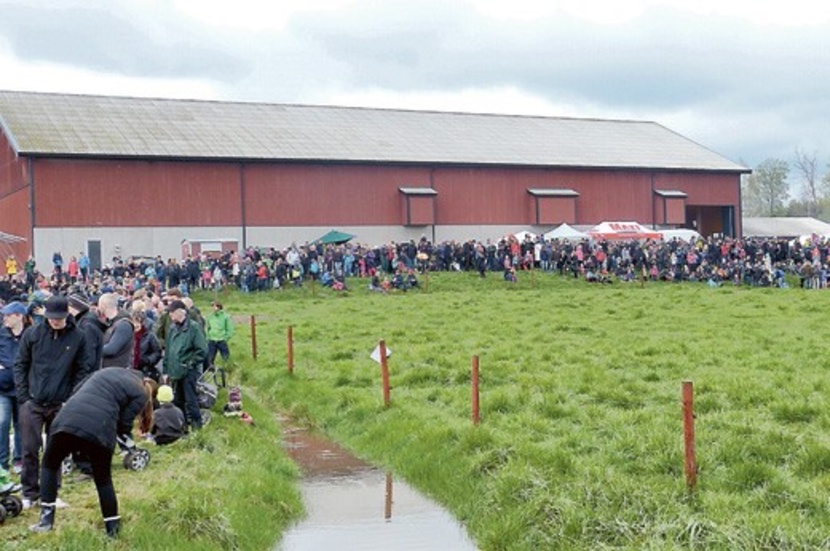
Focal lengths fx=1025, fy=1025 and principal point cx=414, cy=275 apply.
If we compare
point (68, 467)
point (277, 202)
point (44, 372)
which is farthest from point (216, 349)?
point (277, 202)

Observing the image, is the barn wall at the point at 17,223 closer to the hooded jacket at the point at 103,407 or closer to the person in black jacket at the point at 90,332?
the person in black jacket at the point at 90,332

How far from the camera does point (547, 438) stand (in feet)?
38.4

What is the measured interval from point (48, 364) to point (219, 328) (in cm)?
968

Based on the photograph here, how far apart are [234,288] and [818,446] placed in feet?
99.4

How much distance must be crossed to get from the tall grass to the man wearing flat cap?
2.06 metres

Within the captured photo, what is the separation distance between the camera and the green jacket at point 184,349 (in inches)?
Result: 539

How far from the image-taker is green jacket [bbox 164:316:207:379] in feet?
45.0

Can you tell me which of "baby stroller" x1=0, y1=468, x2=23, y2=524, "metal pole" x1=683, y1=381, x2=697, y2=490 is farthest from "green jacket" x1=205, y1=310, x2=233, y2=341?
"metal pole" x1=683, y1=381, x2=697, y2=490

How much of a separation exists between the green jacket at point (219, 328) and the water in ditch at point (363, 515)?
246 inches

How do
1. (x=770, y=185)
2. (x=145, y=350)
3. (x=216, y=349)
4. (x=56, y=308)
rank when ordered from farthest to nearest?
(x=770, y=185) → (x=216, y=349) → (x=145, y=350) → (x=56, y=308)

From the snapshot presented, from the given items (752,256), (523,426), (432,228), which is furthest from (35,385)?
(432,228)

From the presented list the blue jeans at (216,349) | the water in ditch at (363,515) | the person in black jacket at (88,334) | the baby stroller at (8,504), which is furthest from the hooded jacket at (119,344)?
the blue jeans at (216,349)

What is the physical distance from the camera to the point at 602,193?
57.8m

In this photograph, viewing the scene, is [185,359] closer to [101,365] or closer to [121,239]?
[101,365]
